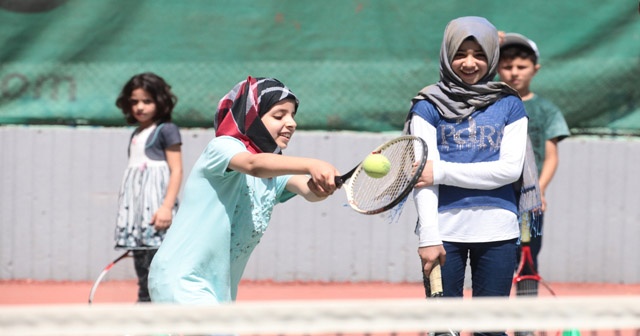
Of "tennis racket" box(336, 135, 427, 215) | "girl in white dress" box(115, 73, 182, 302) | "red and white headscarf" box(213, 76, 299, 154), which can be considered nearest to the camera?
"red and white headscarf" box(213, 76, 299, 154)

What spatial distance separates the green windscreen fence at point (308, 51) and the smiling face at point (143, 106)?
1222 millimetres

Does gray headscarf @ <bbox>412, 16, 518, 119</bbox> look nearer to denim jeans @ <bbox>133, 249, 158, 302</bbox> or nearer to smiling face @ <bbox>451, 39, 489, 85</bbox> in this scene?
smiling face @ <bbox>451, 39, 489, 85</bbox>

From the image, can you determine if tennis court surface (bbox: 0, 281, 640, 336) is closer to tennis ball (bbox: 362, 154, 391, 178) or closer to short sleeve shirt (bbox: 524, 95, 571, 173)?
tennis ball (bbox: 362, 154, 391, 178)

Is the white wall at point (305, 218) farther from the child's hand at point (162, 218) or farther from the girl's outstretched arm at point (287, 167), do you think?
the girl's outstretched arm at point (287, 167)

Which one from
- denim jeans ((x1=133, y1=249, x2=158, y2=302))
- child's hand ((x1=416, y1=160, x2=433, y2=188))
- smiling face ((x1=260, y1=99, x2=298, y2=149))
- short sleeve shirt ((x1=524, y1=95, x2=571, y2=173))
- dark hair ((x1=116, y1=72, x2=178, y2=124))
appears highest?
dark hair ((x1=116, y1=72, x2=178, y2=124))

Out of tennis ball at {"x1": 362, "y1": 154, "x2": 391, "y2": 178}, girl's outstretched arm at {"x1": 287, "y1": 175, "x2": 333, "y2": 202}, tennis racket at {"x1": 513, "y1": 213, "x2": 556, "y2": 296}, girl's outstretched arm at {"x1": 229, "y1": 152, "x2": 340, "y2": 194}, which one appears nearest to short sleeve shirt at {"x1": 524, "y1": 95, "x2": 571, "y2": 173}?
tennis racket at {"x1": 513, "y1": 213, "x2": 556, "y2": 296}

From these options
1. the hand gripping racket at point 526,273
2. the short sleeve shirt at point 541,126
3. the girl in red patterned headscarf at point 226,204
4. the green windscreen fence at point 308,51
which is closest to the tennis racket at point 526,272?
the hand gripping racket at point 526,273

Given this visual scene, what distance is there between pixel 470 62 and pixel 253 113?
102cm

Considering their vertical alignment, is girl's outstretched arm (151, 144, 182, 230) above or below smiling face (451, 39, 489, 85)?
below

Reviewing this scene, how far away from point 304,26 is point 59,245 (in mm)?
2169

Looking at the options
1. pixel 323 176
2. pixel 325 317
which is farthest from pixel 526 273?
pixel 325 317

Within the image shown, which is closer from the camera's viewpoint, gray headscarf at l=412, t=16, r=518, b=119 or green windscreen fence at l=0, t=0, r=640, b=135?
gray headscarf at l=412, t=16, r=518, b=119

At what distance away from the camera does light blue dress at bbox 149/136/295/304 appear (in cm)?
329

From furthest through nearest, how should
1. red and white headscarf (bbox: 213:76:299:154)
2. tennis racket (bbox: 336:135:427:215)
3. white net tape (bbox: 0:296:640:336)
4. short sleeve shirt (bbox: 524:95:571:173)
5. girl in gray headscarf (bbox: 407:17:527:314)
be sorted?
short sleeve shirt (bbox: 524:95:571:173) < girl in gray headscarf (bbox: 407:17:527:314) < tennis racket (bbox: 336:135:427:215) < red and white headscarf (bbox: 213:76:299:154) < white net tape (bbox: 0:296:640:336)
